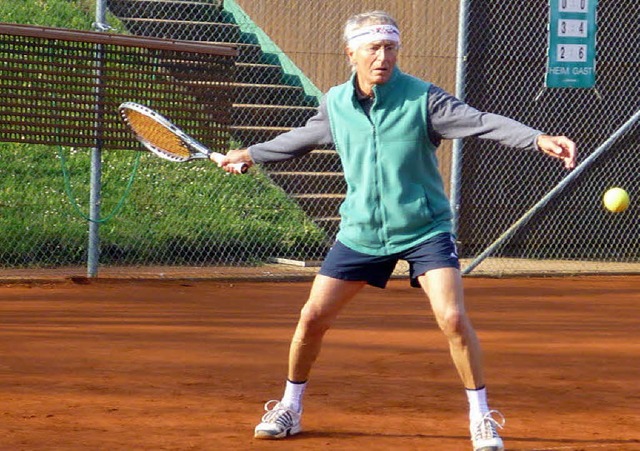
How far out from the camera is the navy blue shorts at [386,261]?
5094mm

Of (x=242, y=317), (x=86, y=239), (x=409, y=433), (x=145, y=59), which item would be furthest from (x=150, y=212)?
(x=409, y=433)

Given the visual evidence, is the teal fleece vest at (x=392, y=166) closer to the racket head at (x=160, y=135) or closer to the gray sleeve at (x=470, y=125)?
the gray sleeve at (x=470, y=125)

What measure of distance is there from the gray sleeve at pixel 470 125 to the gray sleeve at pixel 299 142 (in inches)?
18.7

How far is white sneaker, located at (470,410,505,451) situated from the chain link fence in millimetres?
7490

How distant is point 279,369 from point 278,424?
1.69 meters

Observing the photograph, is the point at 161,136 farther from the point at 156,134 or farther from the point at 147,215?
the point at 147,215

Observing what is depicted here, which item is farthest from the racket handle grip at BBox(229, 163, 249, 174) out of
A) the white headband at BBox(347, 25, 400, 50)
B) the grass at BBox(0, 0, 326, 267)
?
the grass at BBox(0, 0, 326, 267)

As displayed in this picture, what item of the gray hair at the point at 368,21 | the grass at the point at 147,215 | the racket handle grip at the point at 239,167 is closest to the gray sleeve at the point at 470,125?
the gray hair at the point at 368,21

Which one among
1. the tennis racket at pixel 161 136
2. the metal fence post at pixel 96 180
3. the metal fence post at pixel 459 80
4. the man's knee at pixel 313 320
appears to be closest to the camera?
the man's knee at pixel 313 320

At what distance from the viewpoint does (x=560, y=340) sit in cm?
837

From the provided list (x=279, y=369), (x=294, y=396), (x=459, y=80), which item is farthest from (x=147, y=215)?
(x=294, y=396)

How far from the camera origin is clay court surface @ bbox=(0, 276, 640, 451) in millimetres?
5449

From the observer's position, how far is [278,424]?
5.34m

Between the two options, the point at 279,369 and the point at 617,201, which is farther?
the point at 617,201
